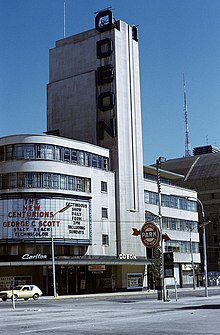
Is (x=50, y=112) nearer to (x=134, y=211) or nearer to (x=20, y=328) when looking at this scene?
(x=134, y=211)

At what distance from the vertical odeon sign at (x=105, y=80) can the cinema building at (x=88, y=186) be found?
150 mm

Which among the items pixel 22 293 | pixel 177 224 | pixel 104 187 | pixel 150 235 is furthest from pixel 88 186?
pixel 150 235

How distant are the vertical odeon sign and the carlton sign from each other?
4015cm

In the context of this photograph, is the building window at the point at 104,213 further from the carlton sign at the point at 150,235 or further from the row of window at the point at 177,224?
the carlton sign at the point at 150,235

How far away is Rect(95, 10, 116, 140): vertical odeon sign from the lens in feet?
276

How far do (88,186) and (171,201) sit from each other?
2389cm

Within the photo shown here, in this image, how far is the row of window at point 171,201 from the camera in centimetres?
9167

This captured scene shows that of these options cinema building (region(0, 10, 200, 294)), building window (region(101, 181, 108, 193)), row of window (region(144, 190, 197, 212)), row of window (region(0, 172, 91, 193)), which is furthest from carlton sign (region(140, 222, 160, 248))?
row of window (region(144, 190, 197, 212))

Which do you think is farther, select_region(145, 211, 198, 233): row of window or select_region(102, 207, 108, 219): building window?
select_region(145, 211, 198, 233): row of window

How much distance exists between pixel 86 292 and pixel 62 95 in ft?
103

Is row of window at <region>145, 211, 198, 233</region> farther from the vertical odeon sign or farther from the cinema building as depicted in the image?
the vertical odeon sign

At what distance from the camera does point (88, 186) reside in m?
77.6

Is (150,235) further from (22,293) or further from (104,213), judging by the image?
(104,213)

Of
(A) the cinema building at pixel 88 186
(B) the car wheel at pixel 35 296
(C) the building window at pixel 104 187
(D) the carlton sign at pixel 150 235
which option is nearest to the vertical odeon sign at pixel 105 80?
(A) the cinema building at pixel 88 186
